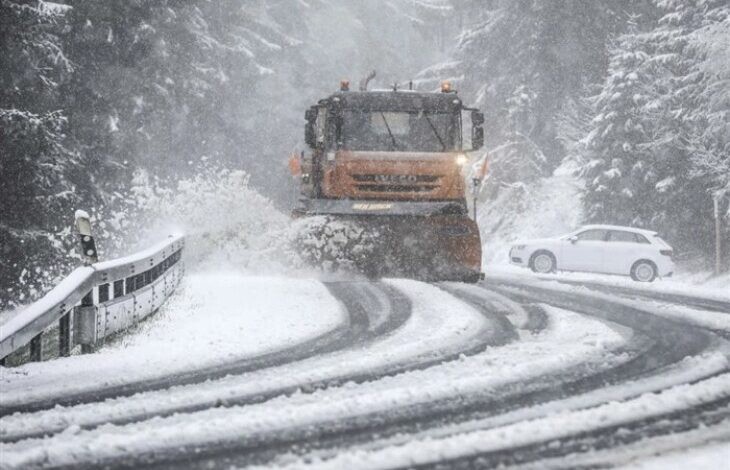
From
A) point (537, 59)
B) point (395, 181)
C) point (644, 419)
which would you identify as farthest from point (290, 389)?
point (537, 59)

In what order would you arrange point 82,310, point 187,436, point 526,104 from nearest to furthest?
point 187,436 < point 82,310 < point 526,104

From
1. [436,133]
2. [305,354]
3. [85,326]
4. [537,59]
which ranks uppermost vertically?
[537,59]

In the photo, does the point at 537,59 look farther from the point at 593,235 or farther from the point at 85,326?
the point at 85,326

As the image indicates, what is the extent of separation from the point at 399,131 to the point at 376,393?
8.73 metres

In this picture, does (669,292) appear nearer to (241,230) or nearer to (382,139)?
(382,139)

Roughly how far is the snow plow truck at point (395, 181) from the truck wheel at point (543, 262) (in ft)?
24.8

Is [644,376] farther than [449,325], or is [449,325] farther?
[449,325]

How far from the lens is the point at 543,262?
65.1ft

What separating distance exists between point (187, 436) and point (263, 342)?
3.14 metres

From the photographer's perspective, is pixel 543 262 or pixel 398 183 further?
pixel 543 262


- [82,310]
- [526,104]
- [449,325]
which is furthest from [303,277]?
[526,104]

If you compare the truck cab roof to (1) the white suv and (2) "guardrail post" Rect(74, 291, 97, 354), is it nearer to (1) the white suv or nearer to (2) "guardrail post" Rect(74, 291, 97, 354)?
(2) "guardrail post" Rect(74, 291, 97, 354)

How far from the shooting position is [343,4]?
5650 centimetres

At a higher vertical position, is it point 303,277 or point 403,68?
point 403,68
